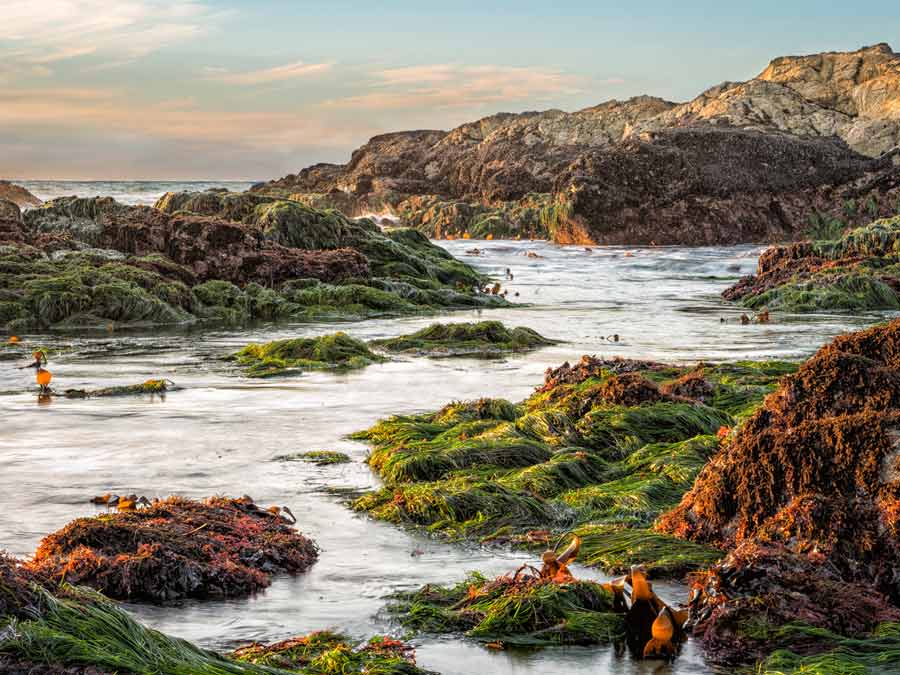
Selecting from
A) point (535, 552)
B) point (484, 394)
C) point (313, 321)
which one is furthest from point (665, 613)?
point (313, 321)

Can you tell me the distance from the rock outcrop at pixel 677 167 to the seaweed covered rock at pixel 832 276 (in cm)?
1510

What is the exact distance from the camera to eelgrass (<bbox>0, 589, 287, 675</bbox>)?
310 centimetres

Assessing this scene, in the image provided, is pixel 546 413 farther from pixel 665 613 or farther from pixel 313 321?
pixel 313 321

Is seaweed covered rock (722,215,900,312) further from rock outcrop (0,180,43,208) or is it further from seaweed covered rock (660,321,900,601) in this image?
rock outcrop (0,180,43,208)

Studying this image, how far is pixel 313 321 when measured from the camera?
17656mm

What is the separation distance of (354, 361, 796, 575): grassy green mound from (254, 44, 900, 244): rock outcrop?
29.0m

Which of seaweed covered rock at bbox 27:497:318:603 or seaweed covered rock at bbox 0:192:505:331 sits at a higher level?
seaweed covered rock at bbox 0:192:505:331

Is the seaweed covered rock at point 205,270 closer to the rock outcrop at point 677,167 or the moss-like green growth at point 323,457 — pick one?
the moss-like green growth at point 323,457

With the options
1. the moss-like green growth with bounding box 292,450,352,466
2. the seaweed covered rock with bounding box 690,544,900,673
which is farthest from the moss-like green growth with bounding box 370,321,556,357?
the seaweed covered rock with bounding box 690,544,900,673

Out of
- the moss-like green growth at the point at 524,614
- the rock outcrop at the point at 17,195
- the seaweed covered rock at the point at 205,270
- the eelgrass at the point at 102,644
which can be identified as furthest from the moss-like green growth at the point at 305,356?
the rock outcrop at the point at 17,195

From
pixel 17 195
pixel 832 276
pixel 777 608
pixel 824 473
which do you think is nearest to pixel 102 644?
pixel 777 608

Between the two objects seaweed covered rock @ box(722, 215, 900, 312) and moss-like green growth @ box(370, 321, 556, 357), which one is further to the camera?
seaweed covered rock @ box(722, 215, 900, 312)

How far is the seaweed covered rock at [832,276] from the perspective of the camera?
18.3 meters

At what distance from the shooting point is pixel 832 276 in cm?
1931
